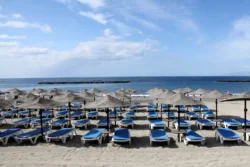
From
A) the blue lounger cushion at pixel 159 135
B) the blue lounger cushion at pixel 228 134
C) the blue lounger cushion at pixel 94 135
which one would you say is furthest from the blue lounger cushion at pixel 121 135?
the blue lounger cushion at pixel 228 134

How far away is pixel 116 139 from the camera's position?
9312 mm

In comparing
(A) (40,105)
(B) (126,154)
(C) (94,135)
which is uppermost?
(A) (40,105)

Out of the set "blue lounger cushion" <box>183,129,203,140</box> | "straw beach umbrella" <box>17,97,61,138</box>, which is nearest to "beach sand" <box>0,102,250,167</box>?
"blue lounger cushion" <box>183,129,203,140</box>

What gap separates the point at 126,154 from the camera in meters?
8.31

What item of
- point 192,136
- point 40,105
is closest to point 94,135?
A: point 40,105

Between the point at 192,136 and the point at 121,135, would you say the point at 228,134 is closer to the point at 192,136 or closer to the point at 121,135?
the point at 192,136

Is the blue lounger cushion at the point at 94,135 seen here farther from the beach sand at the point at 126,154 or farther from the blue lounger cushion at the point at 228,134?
the blue lounger cushion at the point at 228,134

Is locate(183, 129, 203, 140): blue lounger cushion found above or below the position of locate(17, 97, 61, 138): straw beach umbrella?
below

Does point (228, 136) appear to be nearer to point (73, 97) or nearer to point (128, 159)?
point (128, 159)

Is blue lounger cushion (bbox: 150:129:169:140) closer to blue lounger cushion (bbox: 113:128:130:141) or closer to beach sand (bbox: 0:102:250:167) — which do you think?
beach sand (bbox: 0:102:250:167)

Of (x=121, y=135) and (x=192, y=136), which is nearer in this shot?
(x=192, y=136)

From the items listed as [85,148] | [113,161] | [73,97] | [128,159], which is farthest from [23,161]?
[73,97]

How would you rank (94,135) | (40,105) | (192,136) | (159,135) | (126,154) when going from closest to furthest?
(126,154), (192,136), (159,135), (94,135), (40,105)

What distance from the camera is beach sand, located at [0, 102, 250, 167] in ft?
24.5
